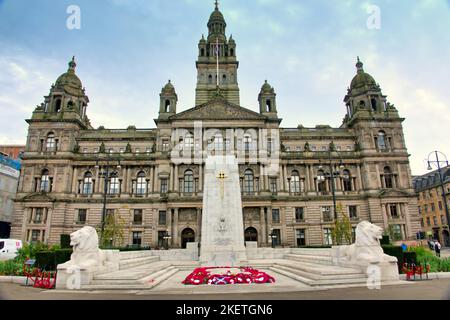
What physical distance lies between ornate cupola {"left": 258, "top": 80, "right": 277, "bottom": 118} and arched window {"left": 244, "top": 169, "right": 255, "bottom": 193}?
11.0 metres

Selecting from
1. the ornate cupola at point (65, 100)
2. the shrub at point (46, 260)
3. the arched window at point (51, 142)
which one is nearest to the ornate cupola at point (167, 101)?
the ornate cupola at point (65, 100)

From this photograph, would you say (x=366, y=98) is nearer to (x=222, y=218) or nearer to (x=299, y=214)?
(x=299, y=214)

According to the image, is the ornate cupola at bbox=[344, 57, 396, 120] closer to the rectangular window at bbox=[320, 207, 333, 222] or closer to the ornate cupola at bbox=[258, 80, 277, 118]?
the ornate cupola at bbox=[258, 80, 277, 118]

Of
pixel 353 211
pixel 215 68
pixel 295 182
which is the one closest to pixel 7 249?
pixel 295 182

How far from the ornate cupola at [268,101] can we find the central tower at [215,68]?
6.00 metres

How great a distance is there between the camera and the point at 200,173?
42.9 meters

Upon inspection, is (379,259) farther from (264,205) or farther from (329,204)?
(329,204)

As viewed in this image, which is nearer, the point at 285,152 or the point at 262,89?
the point at 285,152

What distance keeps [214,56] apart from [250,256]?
43.7m

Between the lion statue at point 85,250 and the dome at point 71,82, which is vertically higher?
the dome at point 71,82

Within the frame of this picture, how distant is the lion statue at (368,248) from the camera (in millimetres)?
12873

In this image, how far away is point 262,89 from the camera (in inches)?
1977

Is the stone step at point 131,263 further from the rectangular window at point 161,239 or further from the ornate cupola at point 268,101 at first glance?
the ornate cupola at point 268,101

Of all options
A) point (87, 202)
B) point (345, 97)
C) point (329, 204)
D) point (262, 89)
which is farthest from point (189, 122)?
point (345, 97)
